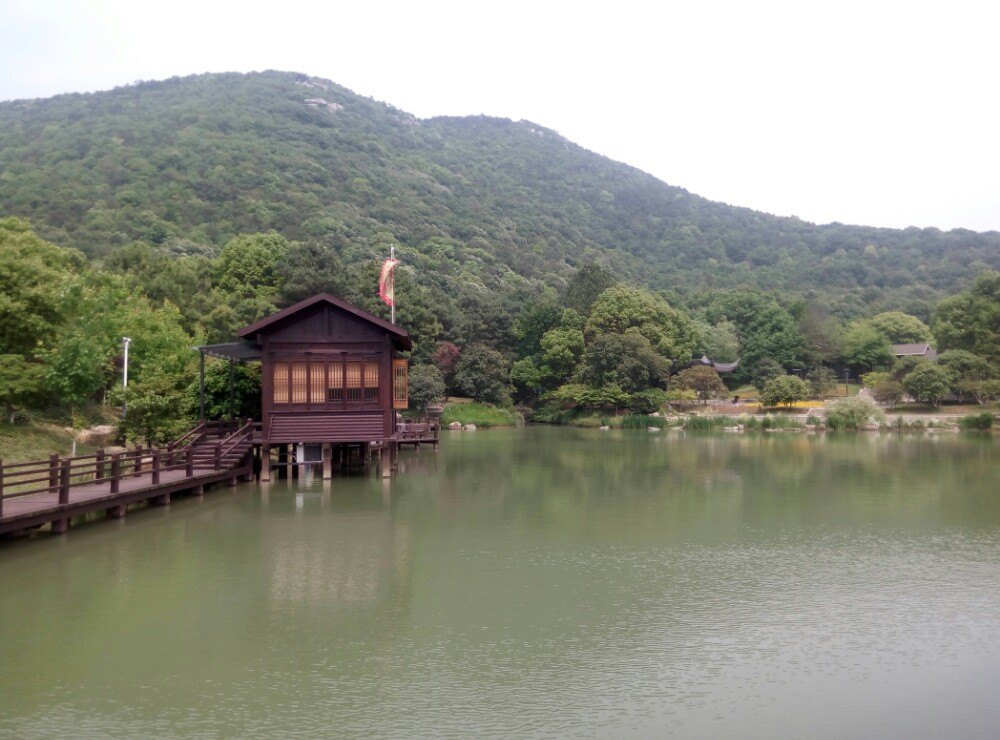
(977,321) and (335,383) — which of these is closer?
(335,383)

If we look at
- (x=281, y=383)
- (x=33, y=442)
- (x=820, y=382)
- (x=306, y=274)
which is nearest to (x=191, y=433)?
(x=281, y=383)

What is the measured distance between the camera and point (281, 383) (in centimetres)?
2620

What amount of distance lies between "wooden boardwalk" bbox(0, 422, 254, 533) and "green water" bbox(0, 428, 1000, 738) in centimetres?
60

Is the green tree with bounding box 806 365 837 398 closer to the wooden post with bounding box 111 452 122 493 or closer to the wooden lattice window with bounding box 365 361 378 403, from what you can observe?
the wooden lattice window with bounding box 365 361 378 403

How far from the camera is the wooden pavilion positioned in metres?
25.9

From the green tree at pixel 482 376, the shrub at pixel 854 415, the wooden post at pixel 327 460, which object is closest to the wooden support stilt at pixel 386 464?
the wooden post at pixel 327 460

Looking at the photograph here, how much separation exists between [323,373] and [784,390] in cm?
4561

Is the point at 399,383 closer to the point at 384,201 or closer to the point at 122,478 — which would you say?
the point at 122,478

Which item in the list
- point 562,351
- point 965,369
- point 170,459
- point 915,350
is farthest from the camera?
point 915,350

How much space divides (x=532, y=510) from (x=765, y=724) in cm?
1276

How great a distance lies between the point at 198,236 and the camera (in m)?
79.6

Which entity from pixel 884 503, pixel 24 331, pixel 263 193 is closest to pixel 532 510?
pixel 884 503

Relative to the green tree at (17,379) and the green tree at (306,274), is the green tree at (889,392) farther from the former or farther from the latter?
the green tree at (17,379)

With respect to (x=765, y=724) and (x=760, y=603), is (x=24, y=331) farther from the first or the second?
(x=765, y=724)
